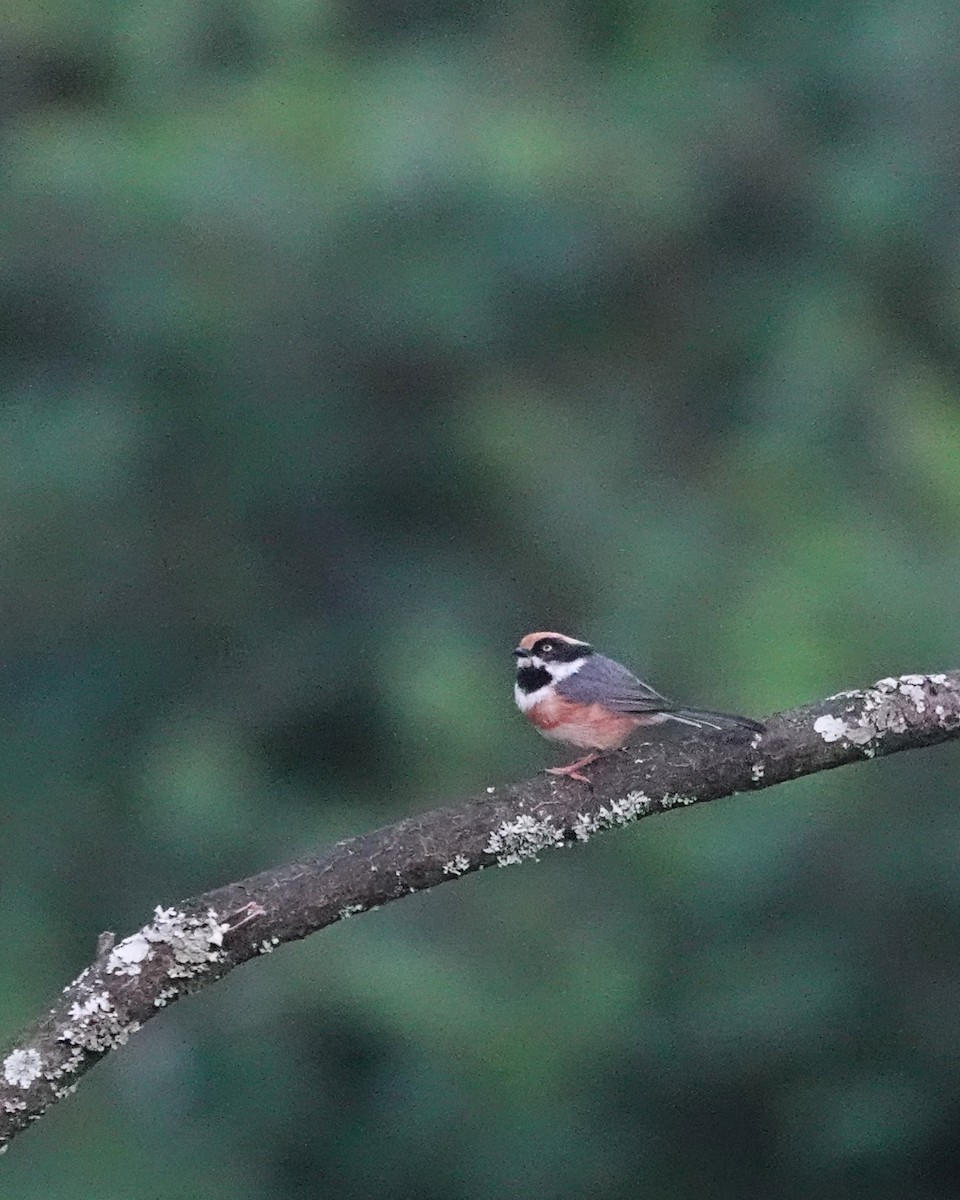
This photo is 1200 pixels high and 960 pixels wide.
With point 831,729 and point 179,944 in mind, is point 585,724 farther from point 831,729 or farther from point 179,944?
point 179,944

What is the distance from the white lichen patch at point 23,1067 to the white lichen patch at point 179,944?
0.50 feet

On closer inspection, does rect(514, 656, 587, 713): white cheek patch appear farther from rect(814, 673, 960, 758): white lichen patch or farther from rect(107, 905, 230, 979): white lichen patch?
rect(107, 905, 230, 979): white lichen patch

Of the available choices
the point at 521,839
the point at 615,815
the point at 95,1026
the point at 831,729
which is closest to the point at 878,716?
the point at 831,729

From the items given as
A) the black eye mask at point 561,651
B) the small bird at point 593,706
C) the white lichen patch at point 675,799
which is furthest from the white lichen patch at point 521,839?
the black eye mask at point 561,651

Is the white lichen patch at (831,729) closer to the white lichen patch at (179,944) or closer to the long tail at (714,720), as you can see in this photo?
the long tail at (714,720)

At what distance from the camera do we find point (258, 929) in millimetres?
2443

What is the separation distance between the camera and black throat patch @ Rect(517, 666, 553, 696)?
3.96m

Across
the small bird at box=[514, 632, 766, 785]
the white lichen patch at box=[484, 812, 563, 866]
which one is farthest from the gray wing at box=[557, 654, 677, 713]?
the white lichen patch at box=[484, 812, 563, 866]

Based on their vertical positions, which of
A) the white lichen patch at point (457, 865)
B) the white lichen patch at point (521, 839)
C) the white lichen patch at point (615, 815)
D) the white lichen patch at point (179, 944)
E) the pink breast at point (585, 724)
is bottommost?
the white lichen patch at point (179, 944)

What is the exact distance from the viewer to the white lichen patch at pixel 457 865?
2.53 m

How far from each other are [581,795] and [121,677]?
4.62m

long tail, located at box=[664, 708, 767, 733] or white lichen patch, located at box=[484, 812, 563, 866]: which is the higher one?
long tail, located at box=[664, 708, 767, 733]

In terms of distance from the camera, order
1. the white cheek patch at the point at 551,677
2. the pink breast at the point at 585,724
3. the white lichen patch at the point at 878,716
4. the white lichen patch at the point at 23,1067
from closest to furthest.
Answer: the white lichen patch at the point at 23,1067 → the white lichen patch at the point at 878,716 → the pink breast at the point at 585,724 → the white cheek patch at the point at 551,677

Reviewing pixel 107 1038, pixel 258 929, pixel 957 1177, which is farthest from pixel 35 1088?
pixel 957 1177
